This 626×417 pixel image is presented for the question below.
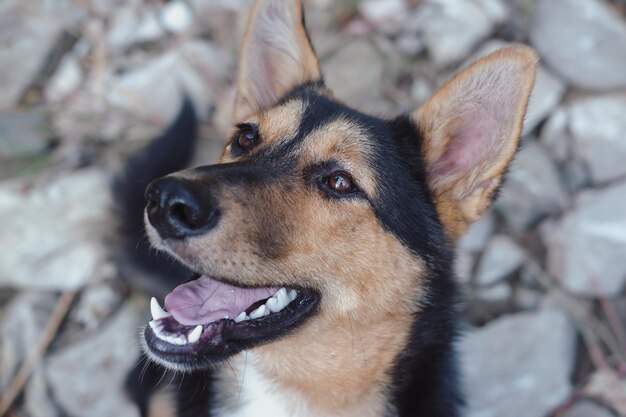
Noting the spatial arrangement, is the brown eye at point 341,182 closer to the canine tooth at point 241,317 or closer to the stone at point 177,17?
the canine tooth at point 241,317

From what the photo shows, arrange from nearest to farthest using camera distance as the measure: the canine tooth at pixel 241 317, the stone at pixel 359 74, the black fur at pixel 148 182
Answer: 1. the canine tooth at pixel 241 317
2. the black fur at pixel 148 182
3. the stone at pixel 359 74

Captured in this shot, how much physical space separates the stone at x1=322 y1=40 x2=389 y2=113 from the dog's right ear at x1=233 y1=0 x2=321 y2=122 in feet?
6.72

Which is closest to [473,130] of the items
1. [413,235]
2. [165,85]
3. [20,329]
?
[413,235]

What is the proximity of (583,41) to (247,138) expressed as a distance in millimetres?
3612

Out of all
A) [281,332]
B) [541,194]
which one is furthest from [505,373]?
[281,332]

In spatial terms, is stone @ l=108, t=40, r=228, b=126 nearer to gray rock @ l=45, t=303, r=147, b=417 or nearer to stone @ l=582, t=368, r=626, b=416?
gray rock @ l=45, t=303, r=147, b=417

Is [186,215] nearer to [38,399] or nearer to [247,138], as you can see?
[247,138]

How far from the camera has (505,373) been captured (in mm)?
4332

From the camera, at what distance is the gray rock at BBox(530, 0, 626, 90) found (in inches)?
213

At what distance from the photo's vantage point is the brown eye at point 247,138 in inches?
128

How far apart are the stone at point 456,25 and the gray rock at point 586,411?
9.78ft

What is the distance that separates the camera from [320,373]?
3.04 m

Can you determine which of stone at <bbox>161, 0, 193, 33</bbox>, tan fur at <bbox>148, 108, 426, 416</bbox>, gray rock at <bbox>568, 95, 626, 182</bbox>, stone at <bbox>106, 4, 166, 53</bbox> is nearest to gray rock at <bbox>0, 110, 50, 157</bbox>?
stone at <bbox>106, 4, 166, 53</bbox>

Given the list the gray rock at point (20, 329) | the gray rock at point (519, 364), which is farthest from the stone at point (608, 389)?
the gray rock at point (20, 329)
